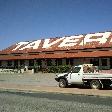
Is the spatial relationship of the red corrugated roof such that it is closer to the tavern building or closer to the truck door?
the tavern building

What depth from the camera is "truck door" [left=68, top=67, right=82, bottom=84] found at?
2244cm

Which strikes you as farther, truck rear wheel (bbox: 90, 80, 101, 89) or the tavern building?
the tavern building

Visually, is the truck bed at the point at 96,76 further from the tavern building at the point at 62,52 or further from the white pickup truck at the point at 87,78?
the tavern building at the point at 62,52

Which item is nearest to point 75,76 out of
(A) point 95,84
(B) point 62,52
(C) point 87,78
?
(C) point 87,78

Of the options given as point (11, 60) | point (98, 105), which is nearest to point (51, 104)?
point (98, 105)

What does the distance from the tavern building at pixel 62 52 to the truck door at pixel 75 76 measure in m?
21.1

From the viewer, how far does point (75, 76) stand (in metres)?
22.8

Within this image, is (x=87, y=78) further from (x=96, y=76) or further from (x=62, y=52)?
(x=62, y=52)

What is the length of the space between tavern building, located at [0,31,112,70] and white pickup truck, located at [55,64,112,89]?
68.8ft

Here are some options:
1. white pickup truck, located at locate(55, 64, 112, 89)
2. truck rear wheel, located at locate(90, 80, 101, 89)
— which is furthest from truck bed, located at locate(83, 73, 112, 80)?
truck rear wheel, located at locate(90, 80, 101, 89)

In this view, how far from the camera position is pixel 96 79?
21.2 m

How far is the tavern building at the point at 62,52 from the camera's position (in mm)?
45688

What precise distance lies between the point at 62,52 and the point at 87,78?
95.1 feet

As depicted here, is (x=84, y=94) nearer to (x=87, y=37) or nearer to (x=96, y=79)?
(x=96, y=79)
